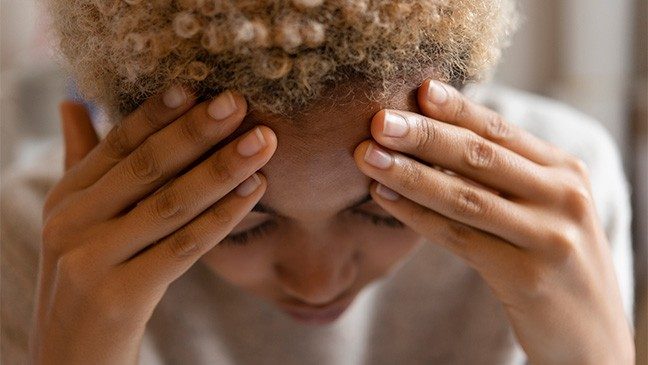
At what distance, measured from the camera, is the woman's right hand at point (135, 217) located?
0.60 meters

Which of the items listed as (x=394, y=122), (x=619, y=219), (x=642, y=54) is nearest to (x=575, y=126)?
(x=619, y=219)

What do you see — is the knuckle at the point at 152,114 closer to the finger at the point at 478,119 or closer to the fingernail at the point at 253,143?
the fingernail at the point at 253,143

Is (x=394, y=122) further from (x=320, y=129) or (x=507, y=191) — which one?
(x=507, y=191)

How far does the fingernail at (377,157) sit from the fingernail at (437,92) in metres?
0.06

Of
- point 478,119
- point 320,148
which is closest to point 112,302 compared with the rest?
point 320,148

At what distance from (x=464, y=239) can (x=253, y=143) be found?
224 mm

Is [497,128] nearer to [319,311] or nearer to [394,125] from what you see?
[394,125]

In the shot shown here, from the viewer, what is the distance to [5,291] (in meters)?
0.91

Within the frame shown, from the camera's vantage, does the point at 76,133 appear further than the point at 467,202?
Yes

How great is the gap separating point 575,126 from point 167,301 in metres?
0.55

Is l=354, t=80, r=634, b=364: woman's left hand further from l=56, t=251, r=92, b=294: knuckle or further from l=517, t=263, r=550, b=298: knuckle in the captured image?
l=56, t=251, r=92, b=294: knuckle

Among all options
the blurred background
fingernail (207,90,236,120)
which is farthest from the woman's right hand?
the blurred background

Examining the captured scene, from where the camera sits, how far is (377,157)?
23.8 inches

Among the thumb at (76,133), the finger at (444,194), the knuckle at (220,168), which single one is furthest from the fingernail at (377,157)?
the thumb at (76,133)
